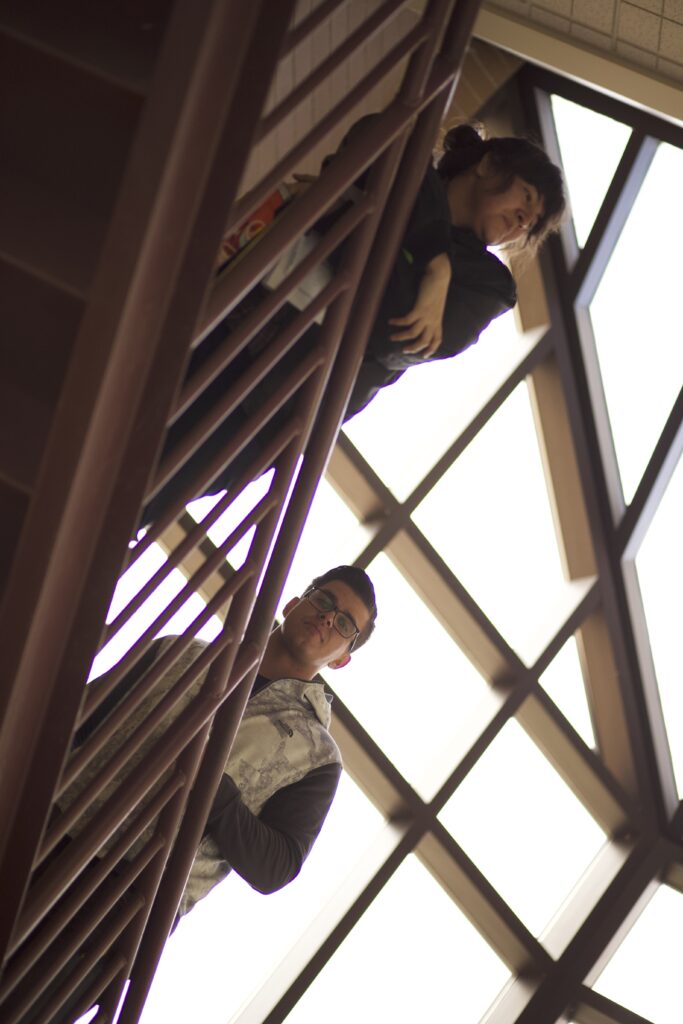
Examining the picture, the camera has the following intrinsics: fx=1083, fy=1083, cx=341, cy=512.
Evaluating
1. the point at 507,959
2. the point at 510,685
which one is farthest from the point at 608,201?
the point at 507,959

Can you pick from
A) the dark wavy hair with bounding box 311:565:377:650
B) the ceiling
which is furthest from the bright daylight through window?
the dark wavy hair with bounding box 311:565:377:650

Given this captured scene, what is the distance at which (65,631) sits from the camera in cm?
142

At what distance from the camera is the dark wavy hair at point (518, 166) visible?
2014 millimetres

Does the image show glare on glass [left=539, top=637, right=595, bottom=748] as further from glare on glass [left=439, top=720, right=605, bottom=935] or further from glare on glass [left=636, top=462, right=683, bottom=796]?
glare on glass [left=636, top=462, right=683, bottom=796]

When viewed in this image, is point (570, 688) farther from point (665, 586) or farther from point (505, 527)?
point (505, 527)

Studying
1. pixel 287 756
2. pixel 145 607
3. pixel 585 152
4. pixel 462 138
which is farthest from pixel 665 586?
pixel 462 138

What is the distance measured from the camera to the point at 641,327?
421cm

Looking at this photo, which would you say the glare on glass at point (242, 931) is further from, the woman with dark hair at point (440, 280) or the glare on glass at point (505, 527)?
the woman with dark hair at point (440, 280)

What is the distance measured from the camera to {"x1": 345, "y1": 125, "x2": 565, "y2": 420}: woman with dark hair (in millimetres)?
1803

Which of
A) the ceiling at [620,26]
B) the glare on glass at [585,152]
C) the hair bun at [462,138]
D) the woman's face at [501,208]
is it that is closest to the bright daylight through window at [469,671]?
the glare on glass at [585,152]

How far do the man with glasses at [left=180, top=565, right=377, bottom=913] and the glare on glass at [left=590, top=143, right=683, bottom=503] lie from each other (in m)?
2.05

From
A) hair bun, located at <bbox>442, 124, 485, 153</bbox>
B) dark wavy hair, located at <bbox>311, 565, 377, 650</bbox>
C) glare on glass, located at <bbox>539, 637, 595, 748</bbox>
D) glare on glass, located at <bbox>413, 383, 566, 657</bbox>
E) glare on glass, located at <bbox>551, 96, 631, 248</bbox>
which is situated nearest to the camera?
hair bun, located at <bbox>442, 124, 485, 153</bbox>

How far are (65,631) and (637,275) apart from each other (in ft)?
10.8

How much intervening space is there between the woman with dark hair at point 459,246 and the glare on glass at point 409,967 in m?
2.63
